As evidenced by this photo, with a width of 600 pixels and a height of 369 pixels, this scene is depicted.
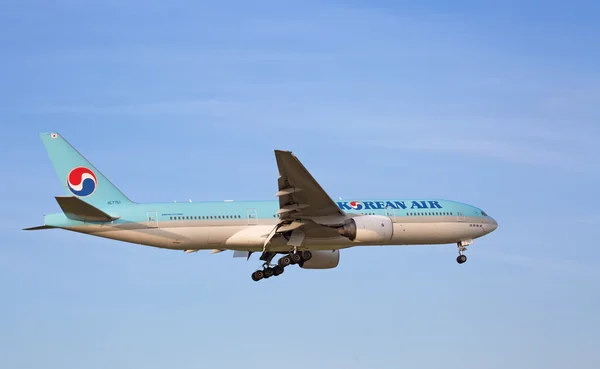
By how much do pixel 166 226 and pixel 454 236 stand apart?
59.9 ft

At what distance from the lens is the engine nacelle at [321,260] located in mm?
64812

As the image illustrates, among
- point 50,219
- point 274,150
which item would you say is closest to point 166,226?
point 50,219

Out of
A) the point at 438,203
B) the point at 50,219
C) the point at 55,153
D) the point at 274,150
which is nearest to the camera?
the point at 274,150

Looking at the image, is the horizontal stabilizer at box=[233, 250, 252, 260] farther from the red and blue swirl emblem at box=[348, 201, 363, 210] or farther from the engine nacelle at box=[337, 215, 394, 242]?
the engine nacelle at box=[337, 215, 394, 242]

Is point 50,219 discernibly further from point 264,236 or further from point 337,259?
point 337,259

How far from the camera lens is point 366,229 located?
5672 centimetres

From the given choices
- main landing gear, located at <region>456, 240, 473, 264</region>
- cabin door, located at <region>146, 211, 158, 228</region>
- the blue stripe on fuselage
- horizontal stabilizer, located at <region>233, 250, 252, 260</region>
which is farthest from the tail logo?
main landing gear, located at <region>456, 240, 473, 264</region>

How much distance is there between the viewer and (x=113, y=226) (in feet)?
184

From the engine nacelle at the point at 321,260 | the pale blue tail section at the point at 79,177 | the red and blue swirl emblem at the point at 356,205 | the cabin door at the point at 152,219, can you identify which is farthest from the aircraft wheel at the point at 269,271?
the pale blue tail section at the point at 79,177

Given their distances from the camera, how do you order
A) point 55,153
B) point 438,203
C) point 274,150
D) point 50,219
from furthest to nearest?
point 438,203 → point 55,153 → point 50,219 → point 274,150

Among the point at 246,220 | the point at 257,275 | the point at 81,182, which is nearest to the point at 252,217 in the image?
the point at 246,220

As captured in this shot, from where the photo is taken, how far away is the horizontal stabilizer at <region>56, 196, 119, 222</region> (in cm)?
5300

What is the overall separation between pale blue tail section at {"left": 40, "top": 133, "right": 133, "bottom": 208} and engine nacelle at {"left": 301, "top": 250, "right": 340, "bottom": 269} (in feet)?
42.9

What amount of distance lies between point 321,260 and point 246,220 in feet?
28.7
